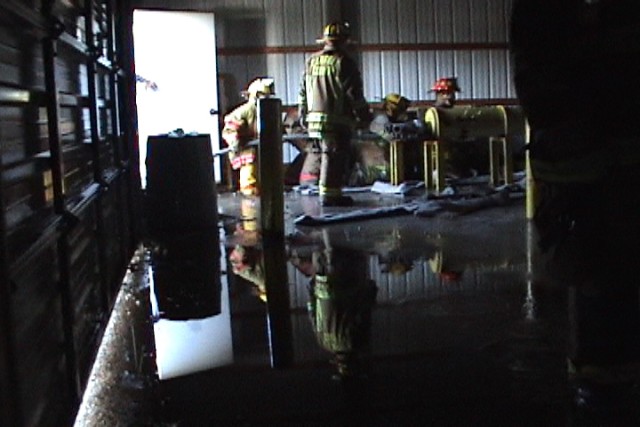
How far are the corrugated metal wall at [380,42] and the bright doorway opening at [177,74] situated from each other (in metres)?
0.48

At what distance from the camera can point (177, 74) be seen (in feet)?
46.1

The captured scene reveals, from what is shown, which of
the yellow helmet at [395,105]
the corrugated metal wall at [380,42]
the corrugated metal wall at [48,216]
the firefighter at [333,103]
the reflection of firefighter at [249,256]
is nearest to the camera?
the corrugated metal wall at [48,216]

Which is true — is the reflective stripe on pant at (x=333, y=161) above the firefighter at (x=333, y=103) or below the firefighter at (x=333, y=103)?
below

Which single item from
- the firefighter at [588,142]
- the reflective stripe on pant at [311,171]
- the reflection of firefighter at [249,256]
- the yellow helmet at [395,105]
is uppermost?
the yellow helmet at [395,105]

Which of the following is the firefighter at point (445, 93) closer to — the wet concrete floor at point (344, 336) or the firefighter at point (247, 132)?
the firefighter at point (247, 132)

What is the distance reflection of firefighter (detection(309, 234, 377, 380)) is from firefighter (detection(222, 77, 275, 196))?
17.8ft

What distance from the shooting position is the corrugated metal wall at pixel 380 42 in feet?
48.8

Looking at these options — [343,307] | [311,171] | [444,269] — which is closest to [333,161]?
[311,171]

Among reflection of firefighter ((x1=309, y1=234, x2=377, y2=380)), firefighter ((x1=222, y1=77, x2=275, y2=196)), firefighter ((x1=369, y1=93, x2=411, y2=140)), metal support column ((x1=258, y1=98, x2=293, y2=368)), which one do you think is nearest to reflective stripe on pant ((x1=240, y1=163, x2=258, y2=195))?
firefighter ((x1=222, y1=77, x2=275, y2=196))

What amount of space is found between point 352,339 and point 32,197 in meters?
1.79

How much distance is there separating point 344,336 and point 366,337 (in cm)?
11

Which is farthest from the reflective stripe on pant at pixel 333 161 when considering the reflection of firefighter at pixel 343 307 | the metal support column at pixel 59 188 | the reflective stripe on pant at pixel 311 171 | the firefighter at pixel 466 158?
the metal support column at pixel 59 188

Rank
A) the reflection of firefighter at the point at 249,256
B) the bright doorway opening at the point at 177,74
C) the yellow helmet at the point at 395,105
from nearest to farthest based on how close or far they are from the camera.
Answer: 1. the reflection of firefighter at the point at 249,256
2. the yellow helmet at the point at 395,105
3. the bright doorway opening at the point at 177,74

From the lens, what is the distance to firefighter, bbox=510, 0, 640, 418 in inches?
106
